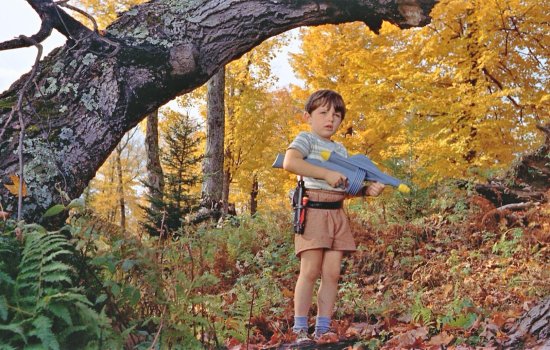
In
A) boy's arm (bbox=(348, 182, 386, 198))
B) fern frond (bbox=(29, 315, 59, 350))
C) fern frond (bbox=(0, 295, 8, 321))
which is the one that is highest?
boy's arm (bbox=(348, 182, 386, 198))

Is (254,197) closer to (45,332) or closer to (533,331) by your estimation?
(533,331)

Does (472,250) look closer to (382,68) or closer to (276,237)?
(276,237)

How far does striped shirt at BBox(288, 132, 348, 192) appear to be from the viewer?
3871mm

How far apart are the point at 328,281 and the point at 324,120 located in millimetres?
1162

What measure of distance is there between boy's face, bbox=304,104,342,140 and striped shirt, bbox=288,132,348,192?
2.0 inches

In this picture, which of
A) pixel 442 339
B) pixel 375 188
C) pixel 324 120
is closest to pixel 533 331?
pixel 442 339

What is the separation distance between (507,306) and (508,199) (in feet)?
11.5

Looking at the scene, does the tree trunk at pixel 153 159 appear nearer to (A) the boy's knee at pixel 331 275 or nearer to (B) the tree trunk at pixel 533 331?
(A) the boy's knee at pixel 331 275

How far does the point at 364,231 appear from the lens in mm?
6957

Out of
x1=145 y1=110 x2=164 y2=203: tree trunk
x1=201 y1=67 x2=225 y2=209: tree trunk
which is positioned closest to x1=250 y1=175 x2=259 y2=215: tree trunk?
x1=145 y1=110 x2=164 y2=203: tree trunk

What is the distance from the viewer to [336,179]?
144 inches

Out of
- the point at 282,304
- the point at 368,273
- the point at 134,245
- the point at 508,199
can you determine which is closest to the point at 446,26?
the point at 508,199

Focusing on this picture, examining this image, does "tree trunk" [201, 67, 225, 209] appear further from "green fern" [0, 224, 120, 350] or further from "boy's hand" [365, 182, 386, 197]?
"green fern" [0, 224, 120, 350]

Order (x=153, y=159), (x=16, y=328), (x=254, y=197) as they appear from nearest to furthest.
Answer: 1. (x=16, y=328)
2. (x=153, y=159)
3. (x=254, y=197)
